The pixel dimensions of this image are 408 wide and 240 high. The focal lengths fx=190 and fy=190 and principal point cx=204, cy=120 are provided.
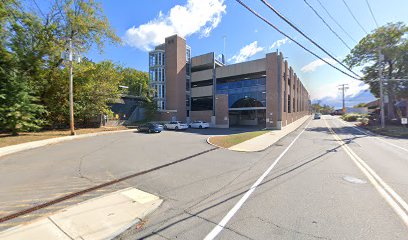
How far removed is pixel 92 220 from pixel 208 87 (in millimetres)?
37434

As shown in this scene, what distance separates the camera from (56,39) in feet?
68.9

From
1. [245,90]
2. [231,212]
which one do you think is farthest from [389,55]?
[231,212]

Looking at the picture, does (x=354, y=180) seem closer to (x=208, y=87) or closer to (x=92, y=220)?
(x=92, y=220)

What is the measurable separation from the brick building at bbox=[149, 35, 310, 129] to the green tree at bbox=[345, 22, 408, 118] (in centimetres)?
1230

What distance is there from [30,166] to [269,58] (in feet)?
102

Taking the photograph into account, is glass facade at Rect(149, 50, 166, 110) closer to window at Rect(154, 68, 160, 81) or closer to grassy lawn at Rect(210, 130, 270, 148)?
window at Rect(154, 68, 160, 81)

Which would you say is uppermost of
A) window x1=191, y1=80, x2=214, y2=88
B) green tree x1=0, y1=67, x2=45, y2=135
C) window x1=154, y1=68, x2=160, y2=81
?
window x1=154, y1=68, x2=160, y2=81

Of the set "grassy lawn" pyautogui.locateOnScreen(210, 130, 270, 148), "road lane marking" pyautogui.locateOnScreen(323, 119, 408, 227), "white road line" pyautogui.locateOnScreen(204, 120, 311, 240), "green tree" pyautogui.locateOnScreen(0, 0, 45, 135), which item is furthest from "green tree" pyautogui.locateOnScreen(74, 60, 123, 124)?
"road lane marking" pyautogui.locateOnScreen(323, 119, 408, 227)

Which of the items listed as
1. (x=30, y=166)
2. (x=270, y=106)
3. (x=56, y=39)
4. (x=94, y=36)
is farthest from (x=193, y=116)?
(x=30, y=166)

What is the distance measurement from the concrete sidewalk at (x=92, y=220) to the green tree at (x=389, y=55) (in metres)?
35.0

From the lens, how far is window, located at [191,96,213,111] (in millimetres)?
40344

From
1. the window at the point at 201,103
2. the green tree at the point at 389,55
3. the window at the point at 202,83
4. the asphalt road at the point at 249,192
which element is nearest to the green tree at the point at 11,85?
the asphalt road at the point at 249,192

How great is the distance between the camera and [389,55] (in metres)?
29.3

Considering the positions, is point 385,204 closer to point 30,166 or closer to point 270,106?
point 30,166
